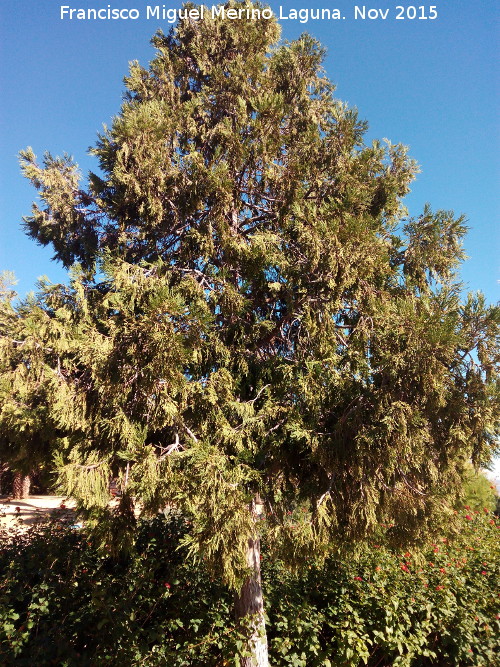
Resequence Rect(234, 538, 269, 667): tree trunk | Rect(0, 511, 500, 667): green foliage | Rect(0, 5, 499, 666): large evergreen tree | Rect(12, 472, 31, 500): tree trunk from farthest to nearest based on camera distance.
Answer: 1. Rect(12, 472, 31, 500): tree trunk
2. Rect(234, 538, 269, 667): tree trunk
3. Rect(0, 511, 500, 667): green foliage
4. Rect(0, 5, 499, 666): large evergreen tree

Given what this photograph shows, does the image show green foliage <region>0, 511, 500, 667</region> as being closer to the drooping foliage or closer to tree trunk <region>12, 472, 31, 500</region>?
the drooping foliage

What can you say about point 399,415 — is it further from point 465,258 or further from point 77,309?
point 77,309

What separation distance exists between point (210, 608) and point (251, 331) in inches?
146

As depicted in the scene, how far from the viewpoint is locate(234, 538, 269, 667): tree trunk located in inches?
172

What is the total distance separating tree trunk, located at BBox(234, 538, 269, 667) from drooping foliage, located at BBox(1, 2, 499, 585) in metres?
0.75

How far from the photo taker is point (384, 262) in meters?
4.67

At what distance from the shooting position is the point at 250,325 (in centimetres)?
513

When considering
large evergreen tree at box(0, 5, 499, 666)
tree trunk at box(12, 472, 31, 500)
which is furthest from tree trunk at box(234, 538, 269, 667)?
tree trunk at box(12, 472, 31, 500)

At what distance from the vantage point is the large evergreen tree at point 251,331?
380 cm

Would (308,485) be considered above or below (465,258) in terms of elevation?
below

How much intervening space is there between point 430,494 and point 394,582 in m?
2.10

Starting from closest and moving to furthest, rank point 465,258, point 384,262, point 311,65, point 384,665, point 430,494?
Result: point 430,494 → point 384,262 → point 384,665 → point 465,258 → point 311,65

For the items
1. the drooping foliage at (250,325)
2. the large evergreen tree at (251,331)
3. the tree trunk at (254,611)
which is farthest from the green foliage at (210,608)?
the drooping foliage at (250,325)

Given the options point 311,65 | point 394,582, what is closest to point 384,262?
point 311,65
